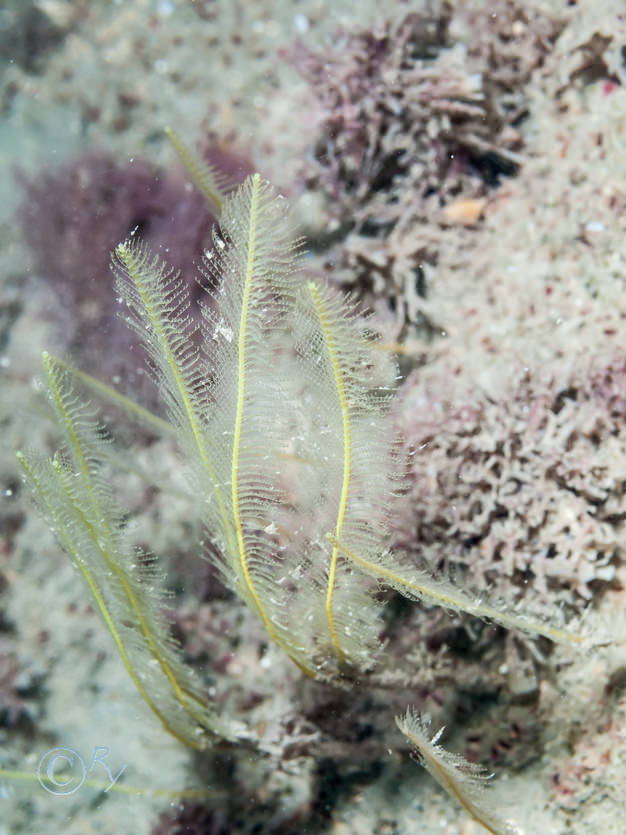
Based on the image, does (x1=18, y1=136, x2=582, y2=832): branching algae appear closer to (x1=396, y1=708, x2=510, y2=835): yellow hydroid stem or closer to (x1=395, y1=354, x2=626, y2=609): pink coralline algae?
(x1=396, y1=708, x2=510, y2=835): yellow hydroid stem

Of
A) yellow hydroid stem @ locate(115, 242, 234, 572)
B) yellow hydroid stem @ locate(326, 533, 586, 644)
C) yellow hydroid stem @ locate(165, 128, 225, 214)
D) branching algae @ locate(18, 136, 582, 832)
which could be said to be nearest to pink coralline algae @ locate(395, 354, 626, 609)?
branching algae @ locate(18, 136, 582, 832)

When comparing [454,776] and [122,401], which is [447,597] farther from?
[122,401]

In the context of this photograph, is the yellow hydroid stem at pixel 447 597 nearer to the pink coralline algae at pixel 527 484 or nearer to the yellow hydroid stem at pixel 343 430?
the yellow hydroid stem at pixel 343 430

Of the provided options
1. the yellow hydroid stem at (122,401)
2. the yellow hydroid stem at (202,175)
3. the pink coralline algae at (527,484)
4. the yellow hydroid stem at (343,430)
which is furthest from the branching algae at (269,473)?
the yellow hydroid stem at (202,175)

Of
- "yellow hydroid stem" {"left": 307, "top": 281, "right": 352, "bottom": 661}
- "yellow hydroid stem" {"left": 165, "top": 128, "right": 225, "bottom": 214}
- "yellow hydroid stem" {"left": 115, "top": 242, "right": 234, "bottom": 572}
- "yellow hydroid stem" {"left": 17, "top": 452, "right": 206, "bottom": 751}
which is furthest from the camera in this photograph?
"yellow hydroid stem" {"left": 165, "top": 128, "right": 225, "bottom": 214}

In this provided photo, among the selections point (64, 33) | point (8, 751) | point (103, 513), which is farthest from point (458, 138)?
point (8, 751)

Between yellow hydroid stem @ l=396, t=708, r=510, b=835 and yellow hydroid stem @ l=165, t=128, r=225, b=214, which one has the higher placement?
yellow hydroid stem @ l=165, t=128, r=225, b=214

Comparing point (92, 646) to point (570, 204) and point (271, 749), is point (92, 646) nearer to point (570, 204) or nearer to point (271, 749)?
point (271, 749)
